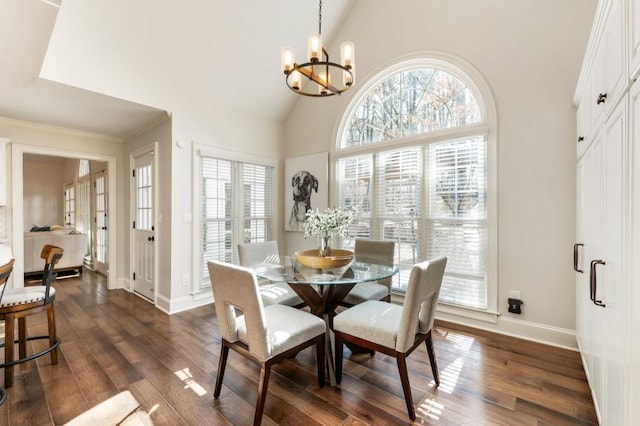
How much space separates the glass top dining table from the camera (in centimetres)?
203

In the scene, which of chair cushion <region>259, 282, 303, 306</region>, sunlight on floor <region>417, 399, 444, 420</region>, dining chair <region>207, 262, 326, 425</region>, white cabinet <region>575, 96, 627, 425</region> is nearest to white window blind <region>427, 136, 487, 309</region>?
white cabinet <region>575, 96, 627, 425</region>

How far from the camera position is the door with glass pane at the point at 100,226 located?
5.10m

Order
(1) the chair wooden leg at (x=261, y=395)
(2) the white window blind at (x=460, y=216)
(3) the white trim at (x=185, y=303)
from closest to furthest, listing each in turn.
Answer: (1) the chair wooden leg at (x=261, y=395) < (2) the white window blind at (x=460, y=216) < (3) the white trim at (x=185, y=303)

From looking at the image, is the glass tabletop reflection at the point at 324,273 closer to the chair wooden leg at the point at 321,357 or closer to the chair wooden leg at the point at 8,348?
the chair wooden leg at the point at 321,357

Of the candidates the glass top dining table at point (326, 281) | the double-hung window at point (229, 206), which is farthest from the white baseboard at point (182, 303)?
the glass top dining table at point (326, 281)

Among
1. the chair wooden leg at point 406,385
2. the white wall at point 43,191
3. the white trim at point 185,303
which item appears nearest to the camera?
the chair wooden leg at point 406,385

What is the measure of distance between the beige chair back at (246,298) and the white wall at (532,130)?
2.47 metres

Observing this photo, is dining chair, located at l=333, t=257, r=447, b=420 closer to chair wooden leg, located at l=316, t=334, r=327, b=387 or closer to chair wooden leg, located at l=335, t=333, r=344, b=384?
chair wooden leg, located at l=335, t=333, r=344, b=384

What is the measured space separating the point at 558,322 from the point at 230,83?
4.49m

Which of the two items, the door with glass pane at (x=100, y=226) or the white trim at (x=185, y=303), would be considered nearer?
the white trim at (x=185, y=303)

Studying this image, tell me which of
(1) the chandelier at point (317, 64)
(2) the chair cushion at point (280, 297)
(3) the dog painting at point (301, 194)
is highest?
(1) the chandelier at point (317, 64)

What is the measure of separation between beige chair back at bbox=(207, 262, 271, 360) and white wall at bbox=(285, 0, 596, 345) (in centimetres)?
247

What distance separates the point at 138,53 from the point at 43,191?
8.02 metres

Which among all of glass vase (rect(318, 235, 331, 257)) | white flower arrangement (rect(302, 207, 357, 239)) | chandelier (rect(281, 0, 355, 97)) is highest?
chandelier (rect(281, 0, 355, 97))
